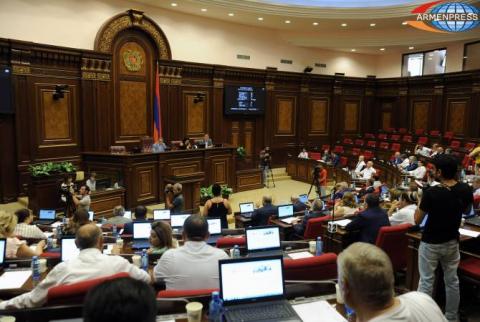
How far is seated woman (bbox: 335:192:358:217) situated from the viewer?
5.79 m

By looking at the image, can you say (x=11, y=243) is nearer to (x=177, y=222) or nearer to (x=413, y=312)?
(x=177, y=222)

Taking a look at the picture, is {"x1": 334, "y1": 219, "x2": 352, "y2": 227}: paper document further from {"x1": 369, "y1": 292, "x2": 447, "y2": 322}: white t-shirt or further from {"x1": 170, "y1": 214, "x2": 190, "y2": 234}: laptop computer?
{"x1": 369, "y1": 292, "x2": 447, "y2": 322}: white t-shirt

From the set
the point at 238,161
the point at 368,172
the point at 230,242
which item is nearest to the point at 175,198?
the point at 230,242

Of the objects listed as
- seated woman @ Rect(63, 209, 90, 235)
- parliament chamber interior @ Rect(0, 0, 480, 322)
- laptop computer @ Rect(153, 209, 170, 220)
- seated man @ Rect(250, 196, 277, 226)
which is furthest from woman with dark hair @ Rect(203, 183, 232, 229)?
seated woman @ Rect(63, 209, 90, 235)

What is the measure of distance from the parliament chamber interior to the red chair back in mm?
22

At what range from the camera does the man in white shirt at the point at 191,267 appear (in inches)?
106

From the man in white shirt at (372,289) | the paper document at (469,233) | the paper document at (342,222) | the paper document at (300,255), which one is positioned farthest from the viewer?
the paper document at (342,222)

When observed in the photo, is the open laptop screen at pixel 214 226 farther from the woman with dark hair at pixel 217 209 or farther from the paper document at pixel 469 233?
the paper document at pixel 469 233

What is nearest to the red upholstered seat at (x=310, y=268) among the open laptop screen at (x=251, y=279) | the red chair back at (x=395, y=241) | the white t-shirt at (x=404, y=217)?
the open laptop screen at (x=251, y=279)

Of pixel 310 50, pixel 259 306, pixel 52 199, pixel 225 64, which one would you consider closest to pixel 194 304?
pixel 259 306

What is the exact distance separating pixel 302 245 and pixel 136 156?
578 cm

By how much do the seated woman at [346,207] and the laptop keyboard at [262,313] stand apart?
355 cm

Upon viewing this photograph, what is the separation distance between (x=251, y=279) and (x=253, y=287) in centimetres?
5

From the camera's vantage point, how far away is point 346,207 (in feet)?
19.8
